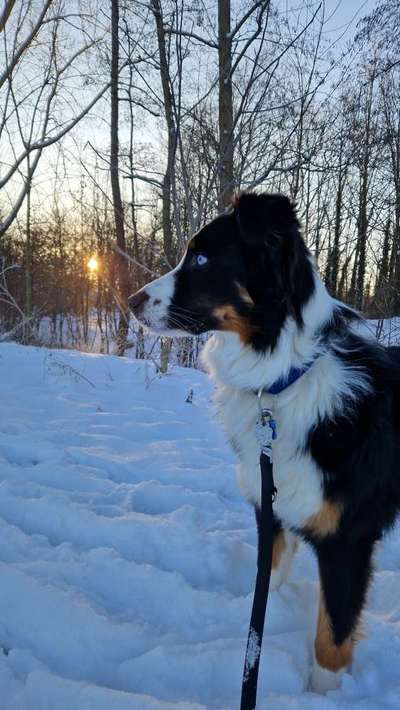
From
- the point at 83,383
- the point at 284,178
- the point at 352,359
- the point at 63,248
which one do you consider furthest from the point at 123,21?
the point at 63,248

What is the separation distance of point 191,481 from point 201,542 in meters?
0.89

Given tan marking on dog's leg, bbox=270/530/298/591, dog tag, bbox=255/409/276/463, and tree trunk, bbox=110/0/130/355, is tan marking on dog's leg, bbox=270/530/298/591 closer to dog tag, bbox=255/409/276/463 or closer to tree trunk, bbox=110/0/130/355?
dog tag, bbox=255/409/276/463

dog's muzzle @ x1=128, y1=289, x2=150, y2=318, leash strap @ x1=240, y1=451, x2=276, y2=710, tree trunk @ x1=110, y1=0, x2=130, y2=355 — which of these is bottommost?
leash strap @ x1=240, y1=451, x2=276, y2=710

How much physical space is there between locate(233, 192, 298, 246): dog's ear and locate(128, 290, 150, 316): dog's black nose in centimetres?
57

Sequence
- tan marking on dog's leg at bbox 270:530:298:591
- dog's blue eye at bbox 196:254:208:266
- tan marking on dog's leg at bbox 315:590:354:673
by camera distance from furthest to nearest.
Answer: tan marking on dog's leg at bbox 270:530:298:591 → dog's blue eye at bbox 196:254:208:266 → tan marking on dog's leg at bbox 315:590:354:673

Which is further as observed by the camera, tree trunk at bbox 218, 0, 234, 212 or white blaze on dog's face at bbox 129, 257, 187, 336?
tree trunk at bbox 218, 0, 234, 212

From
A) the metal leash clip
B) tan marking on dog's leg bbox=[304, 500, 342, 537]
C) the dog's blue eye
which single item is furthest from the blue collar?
the dog's blue eye

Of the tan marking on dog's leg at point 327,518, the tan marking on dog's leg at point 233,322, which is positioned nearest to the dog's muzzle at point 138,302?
the tan marking on dog's leg at point 233,322

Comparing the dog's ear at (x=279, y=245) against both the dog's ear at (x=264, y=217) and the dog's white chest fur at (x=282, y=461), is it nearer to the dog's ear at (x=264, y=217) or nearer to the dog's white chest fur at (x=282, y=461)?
the dog's ear at (x=264, y=217)

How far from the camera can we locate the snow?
65.7 inches

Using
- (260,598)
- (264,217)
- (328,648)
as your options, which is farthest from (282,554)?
(264,217)

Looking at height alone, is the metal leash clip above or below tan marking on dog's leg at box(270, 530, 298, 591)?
above

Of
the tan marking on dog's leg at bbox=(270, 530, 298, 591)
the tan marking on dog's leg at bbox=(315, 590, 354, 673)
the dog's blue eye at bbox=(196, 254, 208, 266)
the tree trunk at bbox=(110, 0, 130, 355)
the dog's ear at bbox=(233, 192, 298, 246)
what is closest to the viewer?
the tan marking on dog's leg at bbox=(315, 590, 354, 673)

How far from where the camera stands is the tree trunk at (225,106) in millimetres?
6152
